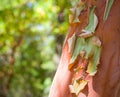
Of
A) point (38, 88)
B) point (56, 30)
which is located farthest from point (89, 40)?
point (38, 88)

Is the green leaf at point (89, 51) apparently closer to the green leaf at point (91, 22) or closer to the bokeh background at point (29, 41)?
the green leaf at point (91, 22)

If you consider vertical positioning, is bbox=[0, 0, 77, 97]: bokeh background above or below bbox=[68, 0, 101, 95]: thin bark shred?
below

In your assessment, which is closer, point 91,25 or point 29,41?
point 91,25

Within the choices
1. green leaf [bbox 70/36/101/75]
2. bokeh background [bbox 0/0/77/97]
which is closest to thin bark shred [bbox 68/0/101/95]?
green leaf [bbox 70/36/101/75]

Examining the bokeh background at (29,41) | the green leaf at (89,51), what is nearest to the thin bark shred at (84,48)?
the green leaf at (89,51)

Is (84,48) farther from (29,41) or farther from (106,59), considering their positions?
(29,41)

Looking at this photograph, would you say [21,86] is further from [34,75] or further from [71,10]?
[71,10]

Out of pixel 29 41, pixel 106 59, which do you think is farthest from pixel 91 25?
pixel 29 41

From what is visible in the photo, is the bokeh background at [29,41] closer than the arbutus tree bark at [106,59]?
No

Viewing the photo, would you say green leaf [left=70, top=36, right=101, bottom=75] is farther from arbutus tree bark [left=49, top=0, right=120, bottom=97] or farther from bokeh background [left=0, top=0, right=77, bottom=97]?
bokeh background [left=0, top=0, right=77, bottom=97]
